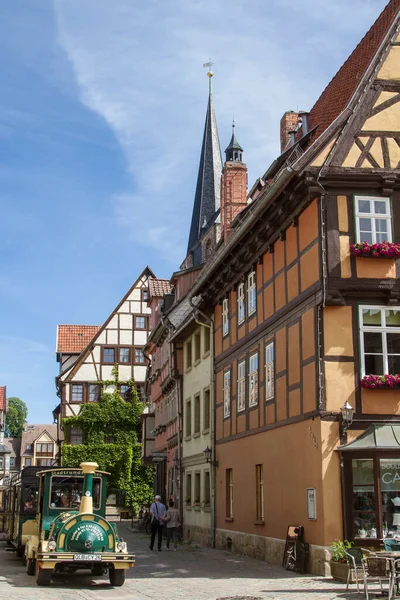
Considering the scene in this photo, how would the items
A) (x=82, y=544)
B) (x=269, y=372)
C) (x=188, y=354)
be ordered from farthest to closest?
1. (x=188, y=354)
2. (x=269, y=372)
3. (x=82, y=544)

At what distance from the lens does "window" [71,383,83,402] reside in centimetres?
5350

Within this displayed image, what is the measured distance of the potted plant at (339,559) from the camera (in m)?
15.7

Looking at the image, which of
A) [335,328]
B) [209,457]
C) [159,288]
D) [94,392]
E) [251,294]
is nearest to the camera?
[335,328]

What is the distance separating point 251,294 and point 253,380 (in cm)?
240

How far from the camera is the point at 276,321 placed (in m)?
20.8

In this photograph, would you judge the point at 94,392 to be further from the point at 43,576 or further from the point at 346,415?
the point at 43,576

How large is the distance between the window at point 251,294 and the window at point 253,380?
4.35 ft

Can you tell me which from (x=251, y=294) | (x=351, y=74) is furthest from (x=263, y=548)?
(x=351, y=74)

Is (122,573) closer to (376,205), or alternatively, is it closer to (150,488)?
(376,205)

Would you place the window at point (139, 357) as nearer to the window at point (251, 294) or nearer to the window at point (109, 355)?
the window at point (109, 355)

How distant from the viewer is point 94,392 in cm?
5388

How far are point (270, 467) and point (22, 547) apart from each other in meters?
6.66

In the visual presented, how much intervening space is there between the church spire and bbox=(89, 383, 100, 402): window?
1217 centimetres

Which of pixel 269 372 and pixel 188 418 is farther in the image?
pixel 188 418
